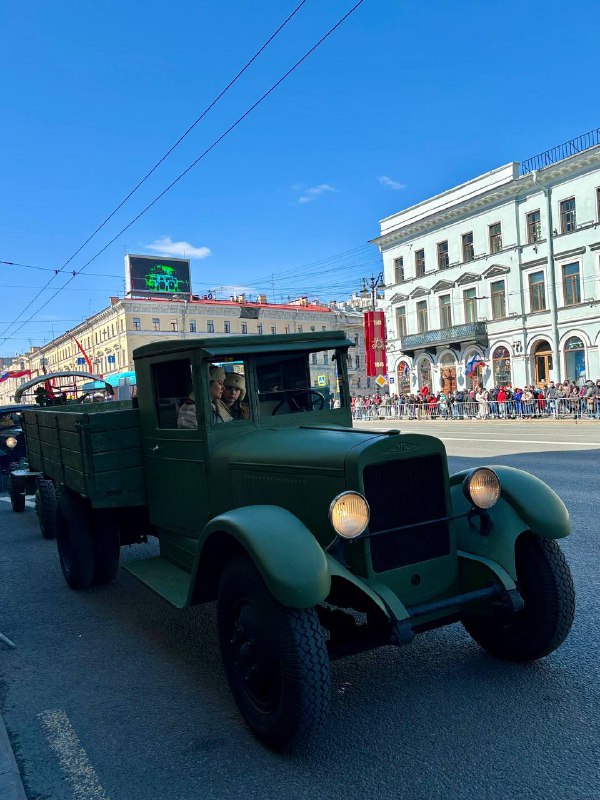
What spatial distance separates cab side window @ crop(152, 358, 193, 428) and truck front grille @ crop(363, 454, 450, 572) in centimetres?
149

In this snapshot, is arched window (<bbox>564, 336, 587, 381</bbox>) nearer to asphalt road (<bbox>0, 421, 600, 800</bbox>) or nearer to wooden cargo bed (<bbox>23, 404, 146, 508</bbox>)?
asphalt road (<bbox>0, 421, 600, 800</bbox>)

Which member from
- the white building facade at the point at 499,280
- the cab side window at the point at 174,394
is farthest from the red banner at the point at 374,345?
the cab side window at the point at 174,394

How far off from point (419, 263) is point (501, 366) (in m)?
10.2

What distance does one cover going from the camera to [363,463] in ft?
10.6

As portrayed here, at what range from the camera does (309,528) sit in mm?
3525

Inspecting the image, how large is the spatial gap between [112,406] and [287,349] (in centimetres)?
396

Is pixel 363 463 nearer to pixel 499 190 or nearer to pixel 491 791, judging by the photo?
pixel 491 791

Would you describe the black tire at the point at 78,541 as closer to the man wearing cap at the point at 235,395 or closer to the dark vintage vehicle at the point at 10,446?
the man wearing cap at the point at 235,395

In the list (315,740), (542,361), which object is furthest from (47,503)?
(542,361)

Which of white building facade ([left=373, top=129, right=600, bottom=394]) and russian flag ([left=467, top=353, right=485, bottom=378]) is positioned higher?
white building facade ([left=373, top=129, right=600, bottom=394])

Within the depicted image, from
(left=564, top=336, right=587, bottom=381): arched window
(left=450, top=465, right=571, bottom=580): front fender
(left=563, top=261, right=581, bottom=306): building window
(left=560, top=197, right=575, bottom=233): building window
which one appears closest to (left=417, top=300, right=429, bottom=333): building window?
(left=563, top=261, right=581, bottom=306): building window

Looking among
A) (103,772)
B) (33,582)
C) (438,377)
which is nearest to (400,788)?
(103,772)

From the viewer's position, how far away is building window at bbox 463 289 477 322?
38969 mm

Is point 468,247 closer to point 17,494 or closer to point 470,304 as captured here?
point 470,304
